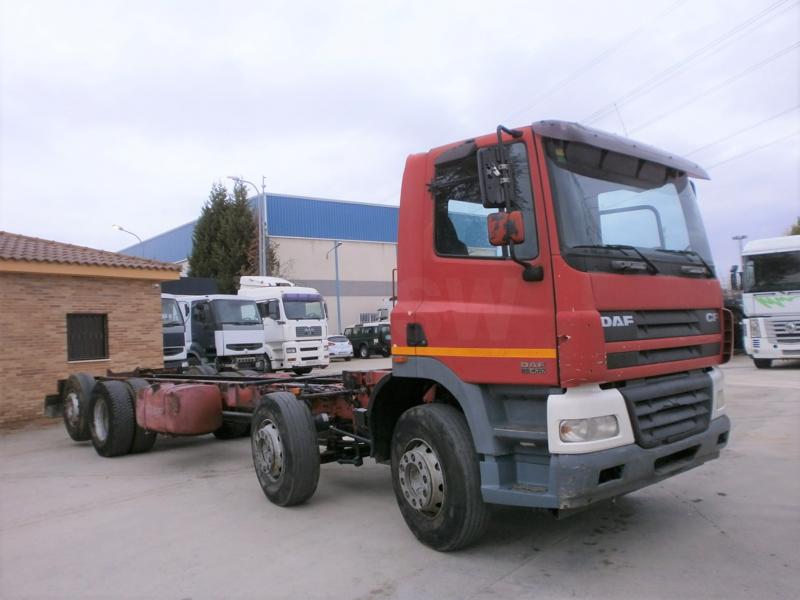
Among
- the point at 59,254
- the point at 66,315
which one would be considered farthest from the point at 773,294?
the point at 59,254

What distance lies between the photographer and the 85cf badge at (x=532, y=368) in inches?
157

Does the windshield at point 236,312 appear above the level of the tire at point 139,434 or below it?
above

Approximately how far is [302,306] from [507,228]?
1984 cm

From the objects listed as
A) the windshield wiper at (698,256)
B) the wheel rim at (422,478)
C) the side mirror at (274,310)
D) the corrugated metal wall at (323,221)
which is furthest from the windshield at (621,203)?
the corrugated metal wall at (323,221)

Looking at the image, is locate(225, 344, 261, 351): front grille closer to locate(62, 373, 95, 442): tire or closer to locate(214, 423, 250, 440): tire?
locate(62, 373, 95, 442): tire

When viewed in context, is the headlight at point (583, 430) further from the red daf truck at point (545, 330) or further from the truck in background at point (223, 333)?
the truck in background at point (223, 333)

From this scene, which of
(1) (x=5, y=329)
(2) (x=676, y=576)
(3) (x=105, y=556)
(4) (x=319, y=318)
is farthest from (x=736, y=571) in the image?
(4) (x=319, y=318)

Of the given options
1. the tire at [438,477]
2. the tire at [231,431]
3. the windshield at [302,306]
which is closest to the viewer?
the tire at [438,477]

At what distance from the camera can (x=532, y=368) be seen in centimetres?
404

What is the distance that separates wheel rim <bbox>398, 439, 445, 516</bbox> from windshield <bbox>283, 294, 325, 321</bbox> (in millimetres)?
18363

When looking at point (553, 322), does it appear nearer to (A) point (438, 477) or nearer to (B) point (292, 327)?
(A) point (438, 477)

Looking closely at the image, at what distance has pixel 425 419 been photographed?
4.62 meters

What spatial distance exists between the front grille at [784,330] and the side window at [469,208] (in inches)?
A: 596

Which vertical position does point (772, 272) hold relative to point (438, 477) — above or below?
above
